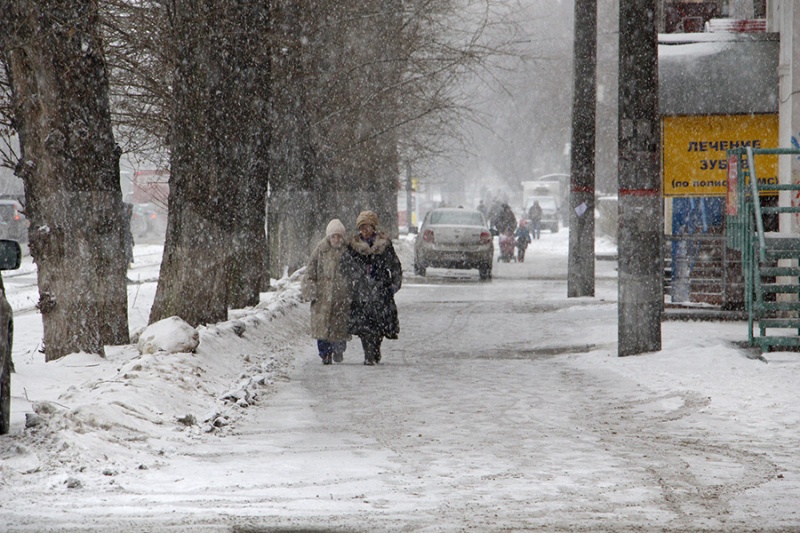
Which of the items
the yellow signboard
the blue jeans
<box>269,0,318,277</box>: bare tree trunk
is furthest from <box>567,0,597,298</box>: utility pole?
the blue jeans

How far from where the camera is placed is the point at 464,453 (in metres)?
7.88

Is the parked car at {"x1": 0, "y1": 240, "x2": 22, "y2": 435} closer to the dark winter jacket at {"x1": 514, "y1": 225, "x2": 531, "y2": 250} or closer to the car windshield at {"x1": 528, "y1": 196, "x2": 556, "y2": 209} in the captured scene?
the dark winter jacket at {"x1": 514, "y1": 225, "x2": 531, "y2": 250}

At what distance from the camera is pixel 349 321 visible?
12977 mm

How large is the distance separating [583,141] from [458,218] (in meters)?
9.35

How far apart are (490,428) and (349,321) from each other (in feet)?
14.1

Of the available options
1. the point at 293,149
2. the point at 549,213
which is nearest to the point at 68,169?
the point at 293,149

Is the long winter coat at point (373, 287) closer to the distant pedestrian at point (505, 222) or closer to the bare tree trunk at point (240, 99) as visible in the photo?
the bare tree trunk at point (240, 99)

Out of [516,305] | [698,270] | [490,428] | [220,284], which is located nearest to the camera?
[490,428]

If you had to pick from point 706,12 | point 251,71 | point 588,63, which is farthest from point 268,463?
point 706,12

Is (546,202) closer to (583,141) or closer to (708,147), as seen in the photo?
(583,141)

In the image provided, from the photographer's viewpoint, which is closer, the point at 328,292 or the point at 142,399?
the point at 142,399

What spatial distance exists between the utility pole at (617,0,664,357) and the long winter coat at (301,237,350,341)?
2914 millimetres

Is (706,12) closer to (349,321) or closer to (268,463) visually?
(349,321)

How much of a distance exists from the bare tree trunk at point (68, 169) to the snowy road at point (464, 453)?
1.04 metres
